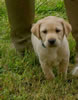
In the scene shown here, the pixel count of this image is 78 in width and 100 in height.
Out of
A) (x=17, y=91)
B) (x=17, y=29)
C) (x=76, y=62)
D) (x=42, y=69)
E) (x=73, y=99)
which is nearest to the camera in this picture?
(x=73, y=99)

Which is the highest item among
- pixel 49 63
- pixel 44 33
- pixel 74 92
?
pixel 44 33

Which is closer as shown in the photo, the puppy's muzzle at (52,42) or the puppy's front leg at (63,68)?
the puppy's muzzle at (52,42)

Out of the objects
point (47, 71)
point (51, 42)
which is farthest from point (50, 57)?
point (51, 42)

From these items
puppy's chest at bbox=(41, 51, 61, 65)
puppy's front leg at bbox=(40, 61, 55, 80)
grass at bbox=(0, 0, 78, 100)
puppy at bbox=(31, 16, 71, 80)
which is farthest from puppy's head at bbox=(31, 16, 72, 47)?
grass at bbox=(0, 0, 78, 100)

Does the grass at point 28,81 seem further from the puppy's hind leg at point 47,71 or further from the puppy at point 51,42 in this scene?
the puppy at point 51,42

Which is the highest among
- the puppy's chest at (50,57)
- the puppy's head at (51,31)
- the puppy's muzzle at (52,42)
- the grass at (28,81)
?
the puppy's head at (51,31)

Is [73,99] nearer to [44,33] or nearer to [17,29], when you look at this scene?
[44,33]

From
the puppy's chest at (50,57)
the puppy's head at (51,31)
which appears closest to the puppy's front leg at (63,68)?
the puppy's chest at (50,57)

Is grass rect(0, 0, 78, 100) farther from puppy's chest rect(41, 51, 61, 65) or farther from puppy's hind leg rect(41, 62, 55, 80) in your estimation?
puppy's chest rect(41, 51, 61, 65)

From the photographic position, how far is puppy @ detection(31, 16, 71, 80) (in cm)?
289

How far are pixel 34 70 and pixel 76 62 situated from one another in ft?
1.91

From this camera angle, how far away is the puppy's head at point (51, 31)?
9.41 feet

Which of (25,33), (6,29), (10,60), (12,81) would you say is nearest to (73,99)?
(12,81)

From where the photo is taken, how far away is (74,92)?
10.2ft
